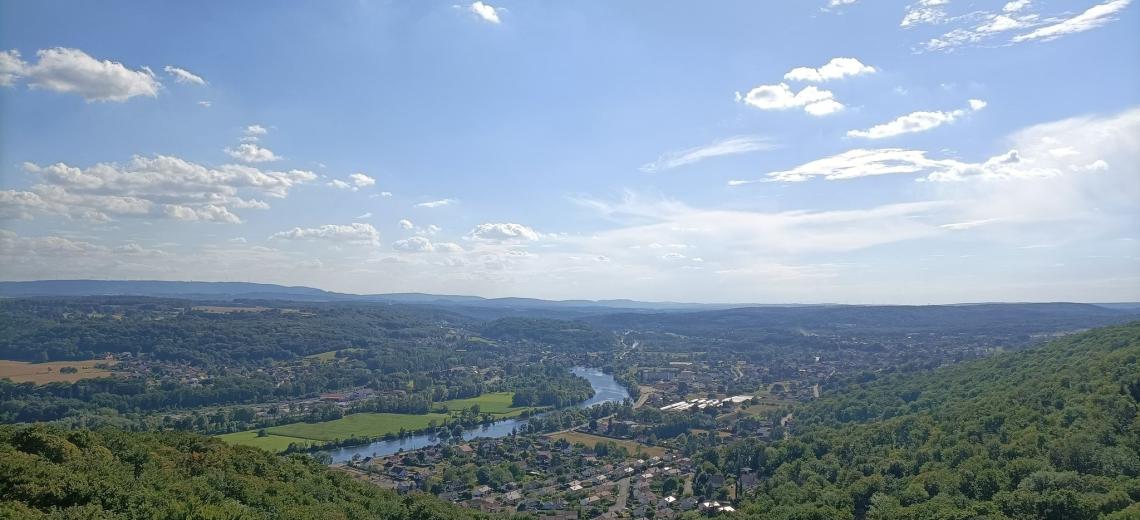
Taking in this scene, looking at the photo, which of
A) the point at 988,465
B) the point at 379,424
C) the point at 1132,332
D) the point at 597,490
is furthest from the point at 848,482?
the point at 379,424

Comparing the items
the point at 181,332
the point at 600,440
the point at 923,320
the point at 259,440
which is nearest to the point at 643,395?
the point at 600,440

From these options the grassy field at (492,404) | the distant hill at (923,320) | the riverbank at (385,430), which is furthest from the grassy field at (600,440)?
the distant hill at (923,320)

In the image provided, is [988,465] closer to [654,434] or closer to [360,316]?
[654,434]

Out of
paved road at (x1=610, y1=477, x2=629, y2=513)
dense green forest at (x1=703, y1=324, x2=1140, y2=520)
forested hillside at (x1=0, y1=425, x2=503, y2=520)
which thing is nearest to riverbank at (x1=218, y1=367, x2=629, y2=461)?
paved road at (x1=610, y1=477, x2=629, y2=513)

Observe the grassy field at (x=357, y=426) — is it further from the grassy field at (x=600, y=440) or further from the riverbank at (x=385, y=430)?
the grassy field at (x=600, y=440)

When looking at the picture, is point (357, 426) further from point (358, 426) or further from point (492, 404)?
point (492, 404)

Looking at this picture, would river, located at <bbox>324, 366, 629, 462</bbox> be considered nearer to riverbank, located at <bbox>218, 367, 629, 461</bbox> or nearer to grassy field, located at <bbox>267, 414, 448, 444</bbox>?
riverbank, located at <bbox>218, 367, 629, 461</bbox>
